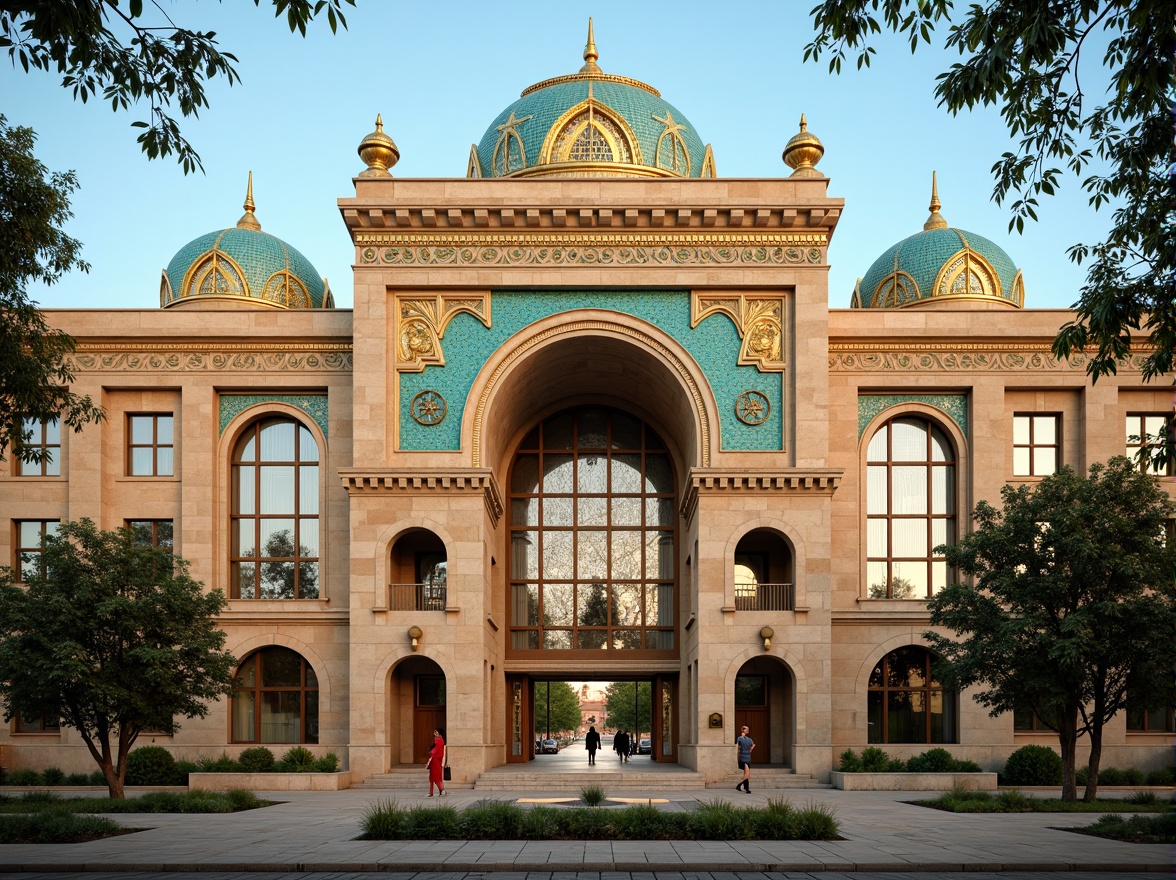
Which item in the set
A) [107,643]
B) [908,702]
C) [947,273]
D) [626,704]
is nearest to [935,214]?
[947,273]

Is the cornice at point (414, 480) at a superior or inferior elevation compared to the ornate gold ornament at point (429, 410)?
inferior

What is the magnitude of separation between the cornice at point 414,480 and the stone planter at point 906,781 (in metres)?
13.0

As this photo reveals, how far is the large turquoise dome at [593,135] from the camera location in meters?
40.9

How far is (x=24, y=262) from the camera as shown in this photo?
64.2 ft

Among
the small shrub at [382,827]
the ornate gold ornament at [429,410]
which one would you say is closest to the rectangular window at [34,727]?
the ornate gold ornament at [429,410]

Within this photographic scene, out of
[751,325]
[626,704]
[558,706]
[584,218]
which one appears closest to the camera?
[584,218]

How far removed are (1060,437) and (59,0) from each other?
115ft

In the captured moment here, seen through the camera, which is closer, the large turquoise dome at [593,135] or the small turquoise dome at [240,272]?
the large turquoise dome at [593,135]

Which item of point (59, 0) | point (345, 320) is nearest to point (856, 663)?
point (345, 320)

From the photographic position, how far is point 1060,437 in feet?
129

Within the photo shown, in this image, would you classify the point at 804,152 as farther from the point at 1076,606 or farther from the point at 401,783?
the point at 401,783

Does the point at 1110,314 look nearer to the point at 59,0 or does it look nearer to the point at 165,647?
the point at 59,0

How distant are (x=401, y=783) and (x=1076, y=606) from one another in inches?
717

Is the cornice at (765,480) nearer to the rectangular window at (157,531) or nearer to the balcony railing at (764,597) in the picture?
the balcony railing at (764,597)
